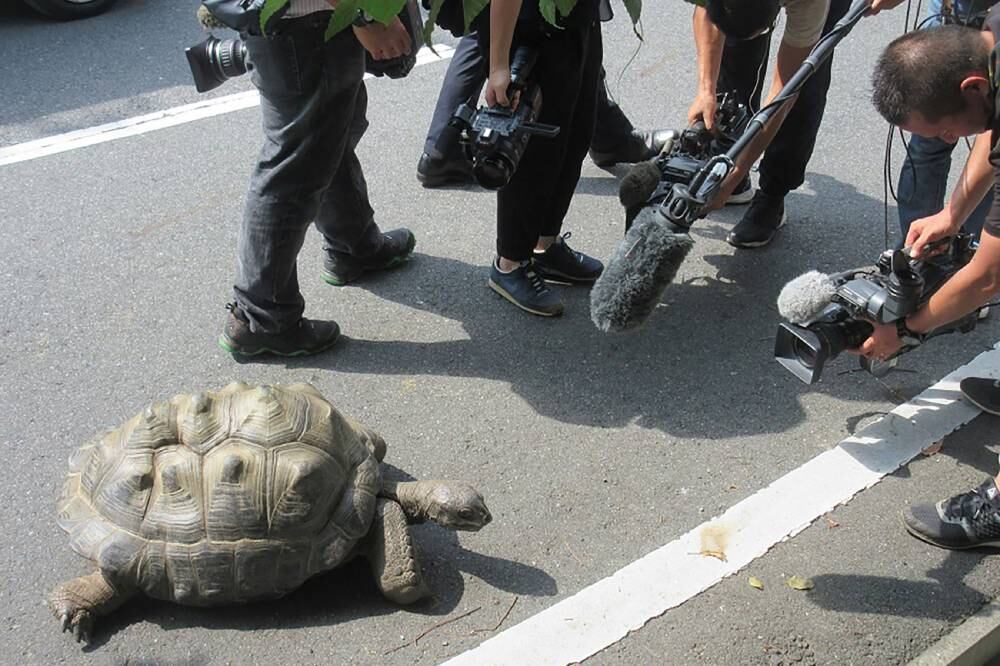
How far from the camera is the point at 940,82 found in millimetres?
2785

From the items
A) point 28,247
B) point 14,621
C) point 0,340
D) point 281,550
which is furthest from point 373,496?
point 28,247

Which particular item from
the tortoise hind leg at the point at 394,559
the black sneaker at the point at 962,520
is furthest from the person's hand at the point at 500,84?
the black sneaker at the point at 962,520

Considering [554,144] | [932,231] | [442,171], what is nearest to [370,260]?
[442,171]

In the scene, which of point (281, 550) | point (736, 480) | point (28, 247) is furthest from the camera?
point (28, 247)

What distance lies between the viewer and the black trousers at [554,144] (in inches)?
147

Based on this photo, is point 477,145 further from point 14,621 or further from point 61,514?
point 14,621

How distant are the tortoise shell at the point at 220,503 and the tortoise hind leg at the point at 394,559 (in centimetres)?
6

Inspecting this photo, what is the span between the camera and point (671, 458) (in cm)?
352

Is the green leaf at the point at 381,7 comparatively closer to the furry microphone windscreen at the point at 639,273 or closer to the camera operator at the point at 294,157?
the camera operator at the point at 294,157

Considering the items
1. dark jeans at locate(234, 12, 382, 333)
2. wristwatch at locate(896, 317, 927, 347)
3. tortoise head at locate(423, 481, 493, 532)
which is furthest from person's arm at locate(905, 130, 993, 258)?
dark jeans at locate(234, 12, 382, 333)

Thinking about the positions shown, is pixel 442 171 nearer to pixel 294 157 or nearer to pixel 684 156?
pixel 684 156

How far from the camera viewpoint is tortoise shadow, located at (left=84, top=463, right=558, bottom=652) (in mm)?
2924

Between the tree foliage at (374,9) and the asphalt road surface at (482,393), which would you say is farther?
the asphalt road surface at (482,393)

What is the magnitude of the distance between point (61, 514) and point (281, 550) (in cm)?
74
